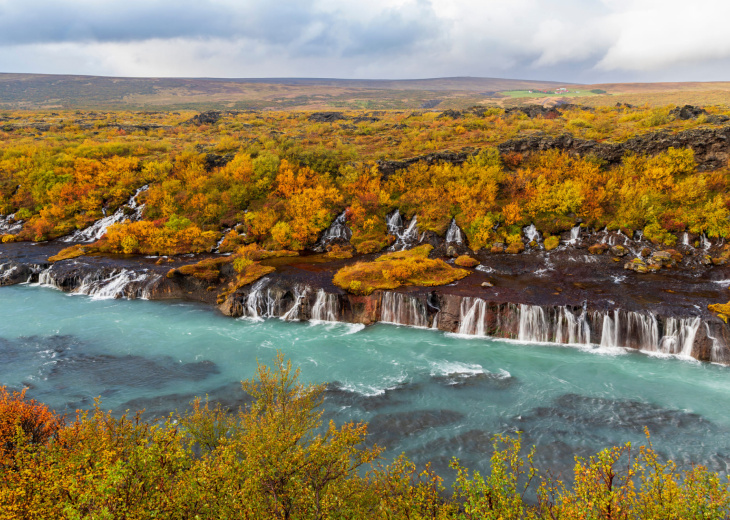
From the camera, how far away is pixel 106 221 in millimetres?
54594

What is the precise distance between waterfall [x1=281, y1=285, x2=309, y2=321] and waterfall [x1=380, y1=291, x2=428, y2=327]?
774cm

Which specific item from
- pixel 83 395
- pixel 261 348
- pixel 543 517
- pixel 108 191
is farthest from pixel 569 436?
pixel 108 191

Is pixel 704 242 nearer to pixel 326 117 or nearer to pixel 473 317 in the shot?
pixel 473 317

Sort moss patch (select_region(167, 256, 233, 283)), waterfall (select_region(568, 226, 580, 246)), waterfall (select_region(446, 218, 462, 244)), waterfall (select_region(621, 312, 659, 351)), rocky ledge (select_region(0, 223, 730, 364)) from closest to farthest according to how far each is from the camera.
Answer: waterfall (select_region(621, 312, 659, 351))
rocky ledge (select_region(0, 223, 730, 364))
moss patch (select_region(167, 256, 233, 283))
waterfall (select_region(568, 226, 580, 246))
waterfall (select_region(446, 218, 462, 244))

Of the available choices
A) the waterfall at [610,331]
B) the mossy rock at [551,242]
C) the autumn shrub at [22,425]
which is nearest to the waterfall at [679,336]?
the waterfall at [610,331]

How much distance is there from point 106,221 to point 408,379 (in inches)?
2065

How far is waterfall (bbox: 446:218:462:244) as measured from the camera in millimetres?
46031

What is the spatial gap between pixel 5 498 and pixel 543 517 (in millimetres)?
14672

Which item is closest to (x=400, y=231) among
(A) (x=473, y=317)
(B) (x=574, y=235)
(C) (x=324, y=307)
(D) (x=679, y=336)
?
(C) (x=324, y=307)

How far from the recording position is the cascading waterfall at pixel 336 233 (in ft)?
159

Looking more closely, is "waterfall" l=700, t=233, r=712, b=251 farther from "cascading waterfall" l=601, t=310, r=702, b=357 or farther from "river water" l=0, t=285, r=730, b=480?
"river water" l=0, t=285, r=730, b=480

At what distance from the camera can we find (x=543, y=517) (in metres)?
11.3

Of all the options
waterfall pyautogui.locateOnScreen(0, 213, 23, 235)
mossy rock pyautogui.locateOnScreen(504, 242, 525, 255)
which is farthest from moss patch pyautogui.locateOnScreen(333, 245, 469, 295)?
waterfall pyautogui.locateOnScreen(0, 213, 23, 235)

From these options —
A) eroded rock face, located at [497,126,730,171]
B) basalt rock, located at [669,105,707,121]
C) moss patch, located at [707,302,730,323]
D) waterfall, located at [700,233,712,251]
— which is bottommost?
moss patch, located at [707,302,730,323]
